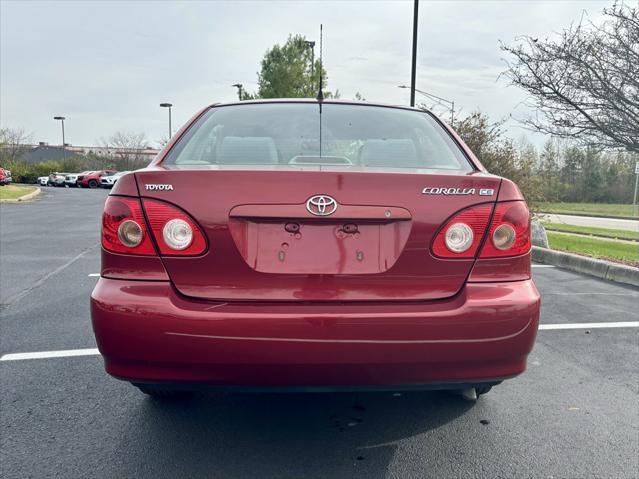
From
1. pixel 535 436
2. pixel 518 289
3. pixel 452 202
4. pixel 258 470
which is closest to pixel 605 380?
pixel 535 436

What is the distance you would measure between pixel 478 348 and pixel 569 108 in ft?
19.6

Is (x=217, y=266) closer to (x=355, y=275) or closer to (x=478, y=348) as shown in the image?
(x=355, y=275)

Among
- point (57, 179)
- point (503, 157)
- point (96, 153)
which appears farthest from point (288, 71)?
point (96, 153)

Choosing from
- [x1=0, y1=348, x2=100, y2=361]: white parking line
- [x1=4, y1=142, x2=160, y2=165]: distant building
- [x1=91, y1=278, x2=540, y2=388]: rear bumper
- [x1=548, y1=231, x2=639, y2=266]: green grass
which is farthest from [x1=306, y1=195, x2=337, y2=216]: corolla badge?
[x1=4, y1=142, x2=160, y2=165]: distant building

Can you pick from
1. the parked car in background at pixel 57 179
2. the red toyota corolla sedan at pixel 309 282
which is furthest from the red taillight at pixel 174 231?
the parked car in background at pixel 57 179

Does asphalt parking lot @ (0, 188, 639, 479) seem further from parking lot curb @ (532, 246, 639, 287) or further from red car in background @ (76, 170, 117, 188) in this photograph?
red car in background @ (76, 170, 117, 188)

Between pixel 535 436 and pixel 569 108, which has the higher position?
pixel 569 108

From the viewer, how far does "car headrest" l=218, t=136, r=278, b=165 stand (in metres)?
2.39

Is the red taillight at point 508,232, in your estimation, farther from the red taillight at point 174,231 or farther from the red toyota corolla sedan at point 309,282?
the red taillight at point 174,231

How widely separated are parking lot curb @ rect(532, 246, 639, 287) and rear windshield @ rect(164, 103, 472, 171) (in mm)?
4792

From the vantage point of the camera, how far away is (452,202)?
1.97 metres

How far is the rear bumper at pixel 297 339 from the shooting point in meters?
1.84

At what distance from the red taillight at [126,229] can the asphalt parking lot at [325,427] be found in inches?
38.3

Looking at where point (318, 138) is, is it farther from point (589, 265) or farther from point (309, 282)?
point (589, 265)
